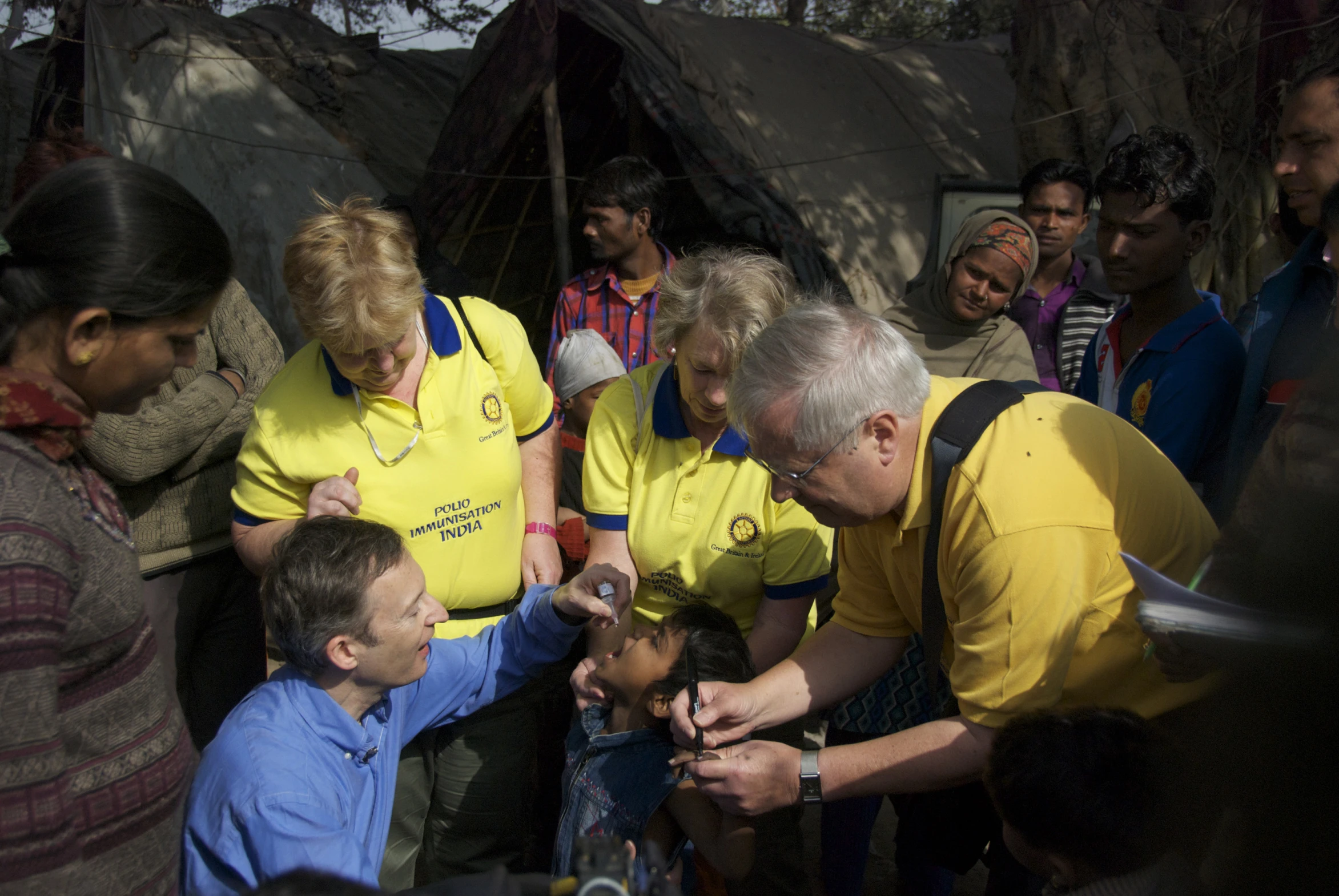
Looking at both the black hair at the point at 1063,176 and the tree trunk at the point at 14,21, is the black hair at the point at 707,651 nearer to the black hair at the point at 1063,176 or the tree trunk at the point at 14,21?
the black hair at the point at 1063,176

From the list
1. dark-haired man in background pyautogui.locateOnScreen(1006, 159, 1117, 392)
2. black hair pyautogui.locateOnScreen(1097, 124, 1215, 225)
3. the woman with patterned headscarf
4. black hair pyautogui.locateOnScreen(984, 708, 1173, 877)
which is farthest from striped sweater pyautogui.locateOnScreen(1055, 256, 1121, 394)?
black hair pyautogui.locateOnScreen(984, 708, 1173, 877)

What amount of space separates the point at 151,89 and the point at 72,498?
7634mm

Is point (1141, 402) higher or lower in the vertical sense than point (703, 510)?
higher

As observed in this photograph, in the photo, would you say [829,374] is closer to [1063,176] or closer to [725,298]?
[725,298]

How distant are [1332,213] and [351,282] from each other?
228cm

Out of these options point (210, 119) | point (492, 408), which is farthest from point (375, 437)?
point (210, 119)

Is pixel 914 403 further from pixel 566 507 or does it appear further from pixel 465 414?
pixel 566 507

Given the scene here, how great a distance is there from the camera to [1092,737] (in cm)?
189

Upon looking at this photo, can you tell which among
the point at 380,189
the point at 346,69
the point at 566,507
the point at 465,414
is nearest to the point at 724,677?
the point at 465,414

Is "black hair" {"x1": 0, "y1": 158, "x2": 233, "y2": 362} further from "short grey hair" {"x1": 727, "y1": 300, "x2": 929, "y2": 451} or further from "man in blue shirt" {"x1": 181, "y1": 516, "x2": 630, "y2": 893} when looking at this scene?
"short grey hair" {"x1": 727, "y1": 300, "x2": 929, "y2": 451}

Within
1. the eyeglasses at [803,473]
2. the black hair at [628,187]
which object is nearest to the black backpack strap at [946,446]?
the eyeglasses at [803,473]

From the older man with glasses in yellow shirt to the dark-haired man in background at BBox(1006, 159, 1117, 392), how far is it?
2208 millimetres

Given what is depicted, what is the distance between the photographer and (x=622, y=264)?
16.6ft

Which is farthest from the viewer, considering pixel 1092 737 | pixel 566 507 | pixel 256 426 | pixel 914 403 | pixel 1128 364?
pixel 566 507
